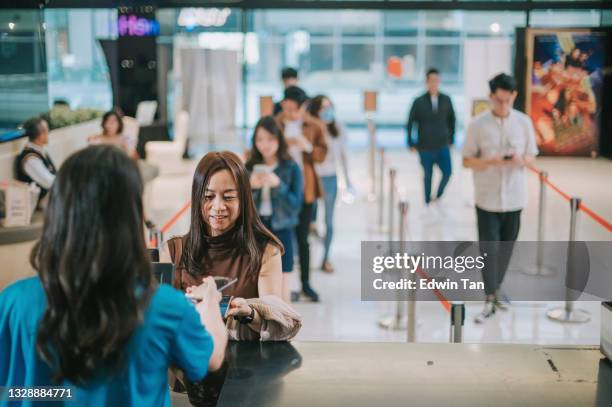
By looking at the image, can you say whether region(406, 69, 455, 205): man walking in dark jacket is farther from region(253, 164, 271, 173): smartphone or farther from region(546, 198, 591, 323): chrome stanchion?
region(253, 164, 271, 173): smartphone

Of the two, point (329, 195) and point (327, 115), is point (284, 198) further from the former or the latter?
point (327, 115)

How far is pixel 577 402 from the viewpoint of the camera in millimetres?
2164

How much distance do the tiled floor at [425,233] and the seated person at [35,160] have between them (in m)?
1.77

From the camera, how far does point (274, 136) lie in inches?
202

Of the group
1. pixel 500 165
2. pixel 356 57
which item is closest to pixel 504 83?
pixel 500 165

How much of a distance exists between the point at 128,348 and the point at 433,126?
24.3 feet

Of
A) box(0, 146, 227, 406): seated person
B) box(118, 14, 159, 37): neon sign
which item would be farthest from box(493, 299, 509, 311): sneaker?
box(118, 14, 159, 37): neon sign

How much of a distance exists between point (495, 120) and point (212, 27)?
990cm

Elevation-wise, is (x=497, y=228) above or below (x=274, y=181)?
below

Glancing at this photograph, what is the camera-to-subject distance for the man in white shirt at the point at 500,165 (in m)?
5.37

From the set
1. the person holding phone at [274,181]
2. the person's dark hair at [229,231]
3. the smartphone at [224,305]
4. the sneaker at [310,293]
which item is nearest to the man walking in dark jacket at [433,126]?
the sneaker at [310,293]

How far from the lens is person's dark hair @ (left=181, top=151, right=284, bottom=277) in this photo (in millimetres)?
2812

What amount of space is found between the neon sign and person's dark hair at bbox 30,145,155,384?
1215cm

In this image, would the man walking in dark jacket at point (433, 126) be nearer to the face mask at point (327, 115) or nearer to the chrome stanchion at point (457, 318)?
the face mask at point (327, 115)
